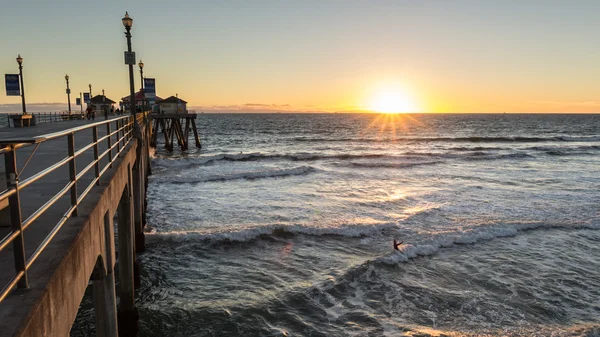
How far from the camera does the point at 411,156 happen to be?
4072cm

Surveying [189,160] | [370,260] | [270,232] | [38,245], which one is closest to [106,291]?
[38,245]

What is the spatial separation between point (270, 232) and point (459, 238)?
6.10 meters

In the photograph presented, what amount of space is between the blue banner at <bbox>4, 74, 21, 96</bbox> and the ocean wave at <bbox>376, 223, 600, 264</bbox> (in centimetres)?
2000

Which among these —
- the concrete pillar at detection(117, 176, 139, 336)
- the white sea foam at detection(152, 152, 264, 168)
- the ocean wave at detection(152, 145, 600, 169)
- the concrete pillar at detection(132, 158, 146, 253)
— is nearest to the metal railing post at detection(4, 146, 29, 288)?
the concrete pillar at detection(117, 176, 139, 336)

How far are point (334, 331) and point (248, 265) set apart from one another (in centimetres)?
409

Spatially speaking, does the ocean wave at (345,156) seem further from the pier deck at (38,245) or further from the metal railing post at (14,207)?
the metal railing post at (14,207)

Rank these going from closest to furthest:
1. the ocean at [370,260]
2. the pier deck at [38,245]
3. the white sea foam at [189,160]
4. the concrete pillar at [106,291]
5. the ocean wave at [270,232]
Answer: the pier deck at [38,245] < the concrete pillar at [106,291] < the ocean at [370,260] < the ocean wave at [270,232] < the white sea foam at [189,160]

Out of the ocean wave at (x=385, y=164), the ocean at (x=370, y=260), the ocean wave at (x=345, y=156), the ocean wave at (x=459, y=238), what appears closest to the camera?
the ocean at (x=370, y=260)

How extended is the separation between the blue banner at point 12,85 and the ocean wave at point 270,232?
1310 cm

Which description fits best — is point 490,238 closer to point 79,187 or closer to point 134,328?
point 134,328

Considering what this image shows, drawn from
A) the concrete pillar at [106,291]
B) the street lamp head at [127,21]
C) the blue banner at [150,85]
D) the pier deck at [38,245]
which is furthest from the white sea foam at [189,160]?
the concrete pillar at [106,291]

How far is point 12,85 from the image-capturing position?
2125cm

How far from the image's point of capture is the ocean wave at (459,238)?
12016 millimetres

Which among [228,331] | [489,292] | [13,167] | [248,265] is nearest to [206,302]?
[228,331]
